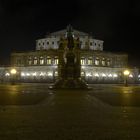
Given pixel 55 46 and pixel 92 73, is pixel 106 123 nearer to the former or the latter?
pixel 92 73

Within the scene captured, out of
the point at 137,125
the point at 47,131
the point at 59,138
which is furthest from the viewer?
the point at 137,125

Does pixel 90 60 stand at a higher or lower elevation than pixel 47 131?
higher

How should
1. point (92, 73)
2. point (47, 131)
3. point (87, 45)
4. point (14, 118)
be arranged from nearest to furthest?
point (47, 131), point (14, 118), point (92, 73), point (87, 45)

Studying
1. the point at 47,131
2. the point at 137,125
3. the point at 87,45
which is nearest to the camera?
the point at 47,131

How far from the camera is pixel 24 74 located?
137750 mm

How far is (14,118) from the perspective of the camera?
14273mm

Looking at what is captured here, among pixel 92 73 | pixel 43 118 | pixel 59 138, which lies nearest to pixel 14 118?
pixel 43 118

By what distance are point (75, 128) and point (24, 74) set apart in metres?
128

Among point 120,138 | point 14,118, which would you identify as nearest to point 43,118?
point 14,118

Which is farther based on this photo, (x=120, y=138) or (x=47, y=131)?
(x=47, y=131)

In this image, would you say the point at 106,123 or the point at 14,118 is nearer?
the point at 106,123

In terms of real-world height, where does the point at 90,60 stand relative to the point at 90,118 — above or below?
A: above

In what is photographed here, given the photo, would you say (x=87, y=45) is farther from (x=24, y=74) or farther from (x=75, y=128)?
(x=75, y=128)

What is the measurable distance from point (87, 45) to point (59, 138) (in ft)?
467
